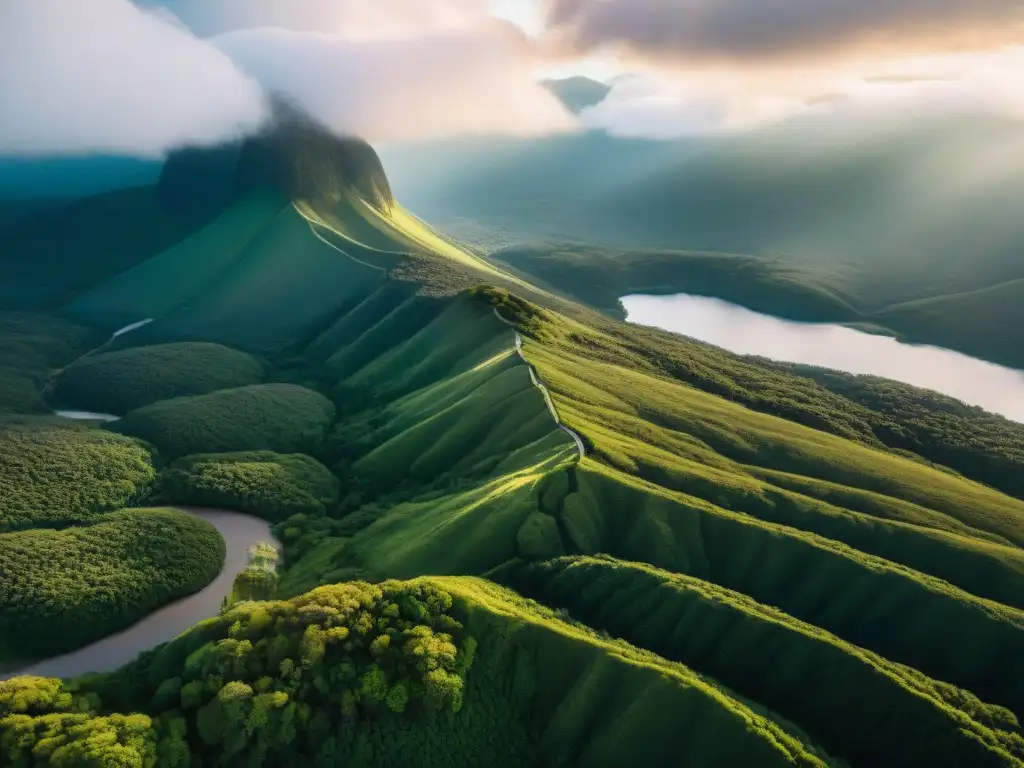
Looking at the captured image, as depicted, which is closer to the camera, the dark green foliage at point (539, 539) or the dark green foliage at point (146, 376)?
the dark green foliage at point (539, 539)

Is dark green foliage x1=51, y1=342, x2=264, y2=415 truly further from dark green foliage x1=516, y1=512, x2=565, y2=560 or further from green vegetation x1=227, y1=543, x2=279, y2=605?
dark green foliage x1=516, y1=512, x2=565, y2=560

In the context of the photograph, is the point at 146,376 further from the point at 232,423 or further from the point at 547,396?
the point at 547,396

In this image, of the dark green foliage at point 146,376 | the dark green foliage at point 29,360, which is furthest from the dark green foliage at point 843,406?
the dark green foliage at point 29,360

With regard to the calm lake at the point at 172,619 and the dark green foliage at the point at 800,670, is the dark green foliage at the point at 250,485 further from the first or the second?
the dark green foliage at the point at 800,670

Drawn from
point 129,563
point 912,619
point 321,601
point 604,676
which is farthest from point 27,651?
point 912,619

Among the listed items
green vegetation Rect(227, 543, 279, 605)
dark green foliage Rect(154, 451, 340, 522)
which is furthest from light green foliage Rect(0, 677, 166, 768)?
dark green foliage Rect(154, 451, 340, 522)

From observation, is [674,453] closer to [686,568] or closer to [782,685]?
[686,568]
